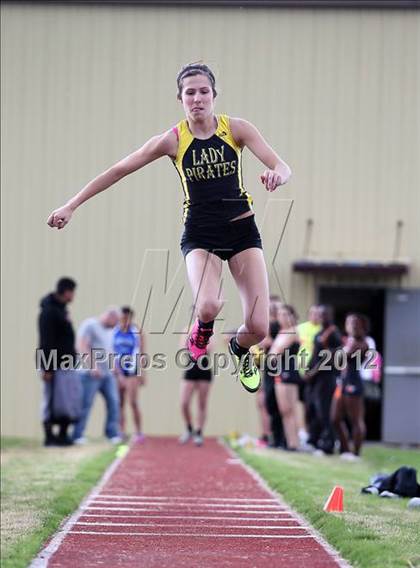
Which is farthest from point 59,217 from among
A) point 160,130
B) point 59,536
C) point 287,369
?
point 160,130

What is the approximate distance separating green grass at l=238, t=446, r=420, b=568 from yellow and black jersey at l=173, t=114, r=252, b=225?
2.32 m

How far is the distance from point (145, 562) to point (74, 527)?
5.13ft

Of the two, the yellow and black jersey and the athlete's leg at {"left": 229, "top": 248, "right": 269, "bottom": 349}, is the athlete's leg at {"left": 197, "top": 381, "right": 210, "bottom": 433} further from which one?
the yellow and black jersey

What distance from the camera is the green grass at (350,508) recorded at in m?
6.44

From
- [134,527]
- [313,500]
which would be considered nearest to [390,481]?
[313,500]

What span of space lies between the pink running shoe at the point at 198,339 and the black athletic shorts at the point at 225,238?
0.58m

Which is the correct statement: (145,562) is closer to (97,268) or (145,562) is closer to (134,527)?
(134,527)

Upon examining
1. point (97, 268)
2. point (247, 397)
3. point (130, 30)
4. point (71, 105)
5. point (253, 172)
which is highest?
point (130, 30)

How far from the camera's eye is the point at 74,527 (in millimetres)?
7520

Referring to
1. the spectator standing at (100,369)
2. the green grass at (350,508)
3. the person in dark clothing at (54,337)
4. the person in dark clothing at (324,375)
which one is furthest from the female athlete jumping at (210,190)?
the spectator standing at (100,369)

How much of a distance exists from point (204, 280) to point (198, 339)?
68 cm

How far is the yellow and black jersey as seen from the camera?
24.9 ft

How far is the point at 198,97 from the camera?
7.47 m

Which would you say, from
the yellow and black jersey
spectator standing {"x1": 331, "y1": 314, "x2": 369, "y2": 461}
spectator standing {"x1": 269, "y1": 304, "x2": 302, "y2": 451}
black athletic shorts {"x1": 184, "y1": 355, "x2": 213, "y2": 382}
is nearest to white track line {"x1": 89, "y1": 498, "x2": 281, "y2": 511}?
the yellow and black jersey
